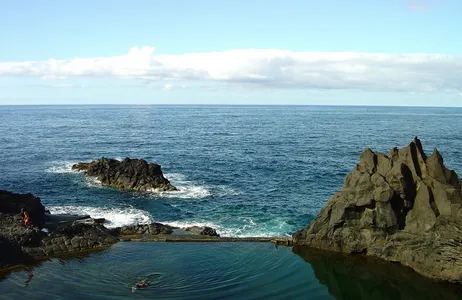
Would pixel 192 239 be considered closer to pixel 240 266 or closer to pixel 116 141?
pixel 240 266

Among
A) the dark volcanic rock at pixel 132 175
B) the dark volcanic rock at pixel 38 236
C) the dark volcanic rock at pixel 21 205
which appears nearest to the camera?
the dark volcanic rock at pixel 38 236

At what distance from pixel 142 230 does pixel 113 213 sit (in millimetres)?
11334

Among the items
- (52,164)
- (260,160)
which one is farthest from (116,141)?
(260,160)

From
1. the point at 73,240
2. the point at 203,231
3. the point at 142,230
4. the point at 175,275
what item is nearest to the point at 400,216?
the point at 203,231

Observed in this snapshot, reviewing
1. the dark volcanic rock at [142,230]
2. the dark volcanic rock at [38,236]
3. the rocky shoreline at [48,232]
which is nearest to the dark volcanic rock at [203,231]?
the rocky shoreline at [48,232]

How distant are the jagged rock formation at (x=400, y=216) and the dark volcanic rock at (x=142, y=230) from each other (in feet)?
49.0

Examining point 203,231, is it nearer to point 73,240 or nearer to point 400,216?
point 73,240

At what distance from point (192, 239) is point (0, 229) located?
1938 cm

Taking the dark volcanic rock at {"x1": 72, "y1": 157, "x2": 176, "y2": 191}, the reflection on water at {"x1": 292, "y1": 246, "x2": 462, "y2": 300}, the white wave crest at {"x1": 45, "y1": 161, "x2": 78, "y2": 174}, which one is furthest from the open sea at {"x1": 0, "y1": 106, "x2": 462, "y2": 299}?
the dark volcanic rock at {"x1": 72, "y1": 157, "x2": 176, "y2": 191}

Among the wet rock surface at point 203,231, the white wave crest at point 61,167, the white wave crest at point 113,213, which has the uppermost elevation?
the white wave crest at point 61,167

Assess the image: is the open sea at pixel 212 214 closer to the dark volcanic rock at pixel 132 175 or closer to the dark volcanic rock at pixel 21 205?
the dark volcanic rock at pixel 132 175

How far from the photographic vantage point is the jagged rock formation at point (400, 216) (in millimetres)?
34969

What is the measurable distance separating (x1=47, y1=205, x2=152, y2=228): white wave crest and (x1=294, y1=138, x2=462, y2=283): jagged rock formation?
22.0 meters

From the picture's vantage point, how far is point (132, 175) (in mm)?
71312
